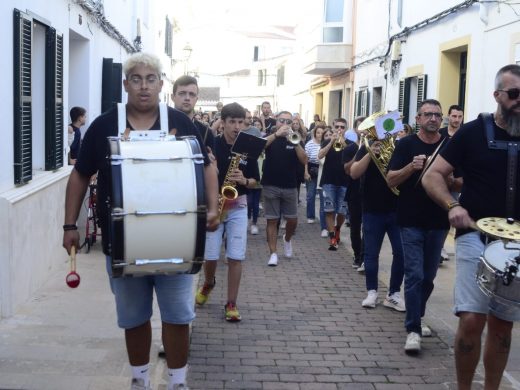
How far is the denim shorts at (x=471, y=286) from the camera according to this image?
4004mm

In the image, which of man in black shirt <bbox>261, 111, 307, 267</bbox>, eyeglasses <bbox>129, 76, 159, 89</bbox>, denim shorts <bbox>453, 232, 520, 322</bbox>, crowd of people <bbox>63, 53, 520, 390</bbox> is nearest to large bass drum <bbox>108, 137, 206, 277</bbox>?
crowd of people <bbox>63, 53, 520, 390</bbox>

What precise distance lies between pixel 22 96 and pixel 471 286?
4.19m

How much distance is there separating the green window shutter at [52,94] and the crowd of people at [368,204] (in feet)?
6.97

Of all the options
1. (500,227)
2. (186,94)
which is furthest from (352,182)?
(500,227)

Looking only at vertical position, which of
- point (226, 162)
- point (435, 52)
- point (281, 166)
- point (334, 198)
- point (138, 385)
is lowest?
point (138, 385)

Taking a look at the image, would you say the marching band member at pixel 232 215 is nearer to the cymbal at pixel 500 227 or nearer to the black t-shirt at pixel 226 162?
the black t-shirt at pixel 226 162

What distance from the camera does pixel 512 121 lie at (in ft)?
13.4

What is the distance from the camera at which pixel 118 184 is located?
348cm

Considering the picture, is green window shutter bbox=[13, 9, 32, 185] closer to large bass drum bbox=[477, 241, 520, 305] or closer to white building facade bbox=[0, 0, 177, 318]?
white building facade bbox=[0, 0, 177, 318]

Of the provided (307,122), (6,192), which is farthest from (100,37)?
(307,122)

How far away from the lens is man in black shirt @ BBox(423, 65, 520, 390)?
404cm

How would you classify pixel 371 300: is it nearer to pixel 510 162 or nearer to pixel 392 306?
pixel 392 306

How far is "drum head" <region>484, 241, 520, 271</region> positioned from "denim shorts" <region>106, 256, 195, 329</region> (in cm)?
150

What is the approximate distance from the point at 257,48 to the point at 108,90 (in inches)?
2106
